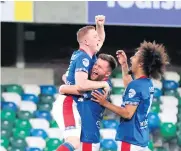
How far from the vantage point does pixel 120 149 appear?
21.3ft

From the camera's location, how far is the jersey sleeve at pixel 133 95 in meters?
6.40

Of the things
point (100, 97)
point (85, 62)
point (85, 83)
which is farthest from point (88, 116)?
point (85, 62)

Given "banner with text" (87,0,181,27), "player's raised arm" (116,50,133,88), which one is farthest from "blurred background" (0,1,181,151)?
"player's raised arm" (116,50,133,88)

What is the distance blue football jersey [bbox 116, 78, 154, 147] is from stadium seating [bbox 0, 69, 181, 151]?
8.81ft

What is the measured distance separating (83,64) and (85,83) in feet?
0.54

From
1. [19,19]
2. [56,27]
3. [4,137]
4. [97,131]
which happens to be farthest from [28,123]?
[97,131]

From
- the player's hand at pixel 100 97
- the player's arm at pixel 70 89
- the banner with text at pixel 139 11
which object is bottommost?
the player's hand at pixel 100 97

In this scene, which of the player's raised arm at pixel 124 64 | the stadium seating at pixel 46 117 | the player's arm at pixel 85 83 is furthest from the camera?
the stadium seating at pixel 46 117

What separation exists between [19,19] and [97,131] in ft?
12.1

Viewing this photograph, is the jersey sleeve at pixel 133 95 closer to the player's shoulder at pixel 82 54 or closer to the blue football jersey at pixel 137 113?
the blue football jersey at pixel 137 113

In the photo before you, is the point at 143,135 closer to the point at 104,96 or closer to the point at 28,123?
the point at 104,96

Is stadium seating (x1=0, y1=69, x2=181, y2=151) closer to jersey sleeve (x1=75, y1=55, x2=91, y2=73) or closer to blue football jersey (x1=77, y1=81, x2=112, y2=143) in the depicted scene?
blue football jersey (x1=77, y1=81, x2=112, y2=143)

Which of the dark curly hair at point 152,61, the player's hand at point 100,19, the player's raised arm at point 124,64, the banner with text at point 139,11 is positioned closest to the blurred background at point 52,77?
the banner with text at point 139,11

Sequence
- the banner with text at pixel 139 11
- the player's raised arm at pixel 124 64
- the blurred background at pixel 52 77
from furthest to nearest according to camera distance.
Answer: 1. the banner with text at pixel 139 11
2. the blurred background at pixel 52 77
3. the player's raised arm at pixel 124 64
